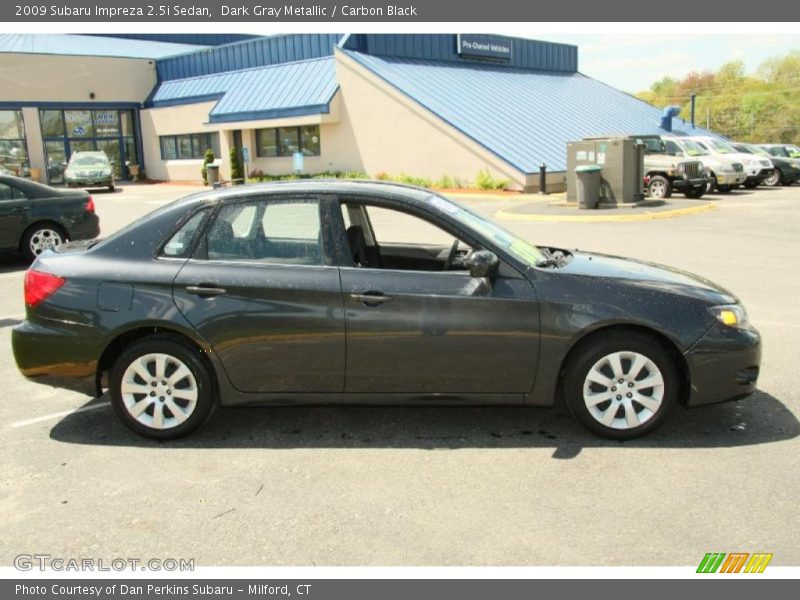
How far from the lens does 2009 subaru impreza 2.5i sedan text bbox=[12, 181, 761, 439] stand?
4.48m

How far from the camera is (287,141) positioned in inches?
1261

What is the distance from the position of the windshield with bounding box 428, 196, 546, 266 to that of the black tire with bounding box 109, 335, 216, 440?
1804mm

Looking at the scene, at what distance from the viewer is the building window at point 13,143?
113ft

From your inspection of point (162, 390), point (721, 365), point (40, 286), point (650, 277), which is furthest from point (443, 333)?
point (40, 286)

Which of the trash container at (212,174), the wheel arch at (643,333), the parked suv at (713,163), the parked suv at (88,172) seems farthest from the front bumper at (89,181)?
the wheel arch at (643,333)

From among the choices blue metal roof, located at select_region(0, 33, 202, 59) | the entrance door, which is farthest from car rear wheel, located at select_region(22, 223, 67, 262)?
blue metal roof, located at select_region(0, 33, 202, 59)

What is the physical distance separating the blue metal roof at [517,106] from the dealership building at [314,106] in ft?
0.29

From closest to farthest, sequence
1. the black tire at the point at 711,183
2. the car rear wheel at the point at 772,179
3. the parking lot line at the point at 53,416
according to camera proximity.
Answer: the parking lot line at the point at 53,416 → the black tire at the point at 711,183 → the car rear wheel at the point at 772,179

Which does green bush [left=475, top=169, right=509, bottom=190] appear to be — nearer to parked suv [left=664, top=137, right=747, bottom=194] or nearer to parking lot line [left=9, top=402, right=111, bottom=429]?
parked suv [left=664, top=137, right=747, bottom=194]

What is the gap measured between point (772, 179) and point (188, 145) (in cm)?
2598

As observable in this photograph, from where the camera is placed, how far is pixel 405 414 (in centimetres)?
515

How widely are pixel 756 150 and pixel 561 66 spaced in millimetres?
16414

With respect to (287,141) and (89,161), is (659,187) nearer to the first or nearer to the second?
(287,141)

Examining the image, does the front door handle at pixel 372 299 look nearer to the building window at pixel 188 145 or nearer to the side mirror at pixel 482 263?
the side mirror at pixel 482 263
